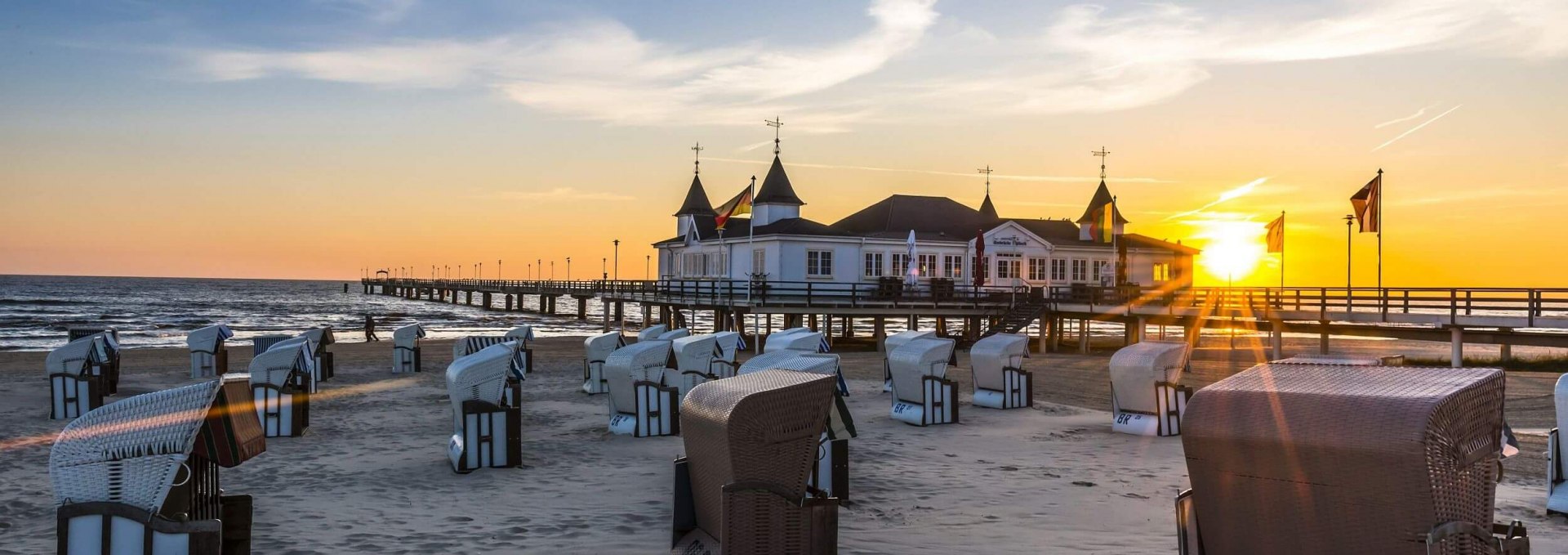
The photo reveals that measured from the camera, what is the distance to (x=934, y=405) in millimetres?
15984

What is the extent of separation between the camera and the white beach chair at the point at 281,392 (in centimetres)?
1425

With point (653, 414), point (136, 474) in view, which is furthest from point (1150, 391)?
point (136, 474)

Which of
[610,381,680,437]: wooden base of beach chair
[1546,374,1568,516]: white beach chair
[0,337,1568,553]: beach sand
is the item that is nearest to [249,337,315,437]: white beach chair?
[0,337,1568,553]: beach sand

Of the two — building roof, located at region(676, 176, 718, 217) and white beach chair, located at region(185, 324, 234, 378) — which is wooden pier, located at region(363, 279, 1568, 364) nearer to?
building roof, located at region(676, 176, 718, 217)

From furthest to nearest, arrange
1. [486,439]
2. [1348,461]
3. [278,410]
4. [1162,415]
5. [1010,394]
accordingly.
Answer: [1010,394] < [1162,415] < [278,410] < [486,439] < [1348,461]

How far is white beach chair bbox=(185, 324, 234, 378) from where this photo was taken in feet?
82.3

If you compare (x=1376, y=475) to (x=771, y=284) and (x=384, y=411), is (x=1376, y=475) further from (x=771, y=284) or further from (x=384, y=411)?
(x=771, y=284)

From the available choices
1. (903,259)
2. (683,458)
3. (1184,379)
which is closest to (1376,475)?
(683,458)

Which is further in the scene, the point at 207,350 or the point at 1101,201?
the point at 1101,201

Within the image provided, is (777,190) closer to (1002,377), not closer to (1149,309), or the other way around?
(1149,309)

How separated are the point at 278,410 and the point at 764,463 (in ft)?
33.1

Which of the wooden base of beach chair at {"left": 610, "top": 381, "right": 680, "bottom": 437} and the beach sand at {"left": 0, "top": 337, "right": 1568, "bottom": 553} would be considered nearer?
the beach sand at {"left": 0, "top": 337, "right": 1568, "bottom": 553}

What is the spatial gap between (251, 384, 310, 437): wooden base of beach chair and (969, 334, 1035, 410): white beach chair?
10.5 meters

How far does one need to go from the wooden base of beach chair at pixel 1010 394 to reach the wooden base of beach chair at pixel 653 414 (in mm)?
6203
